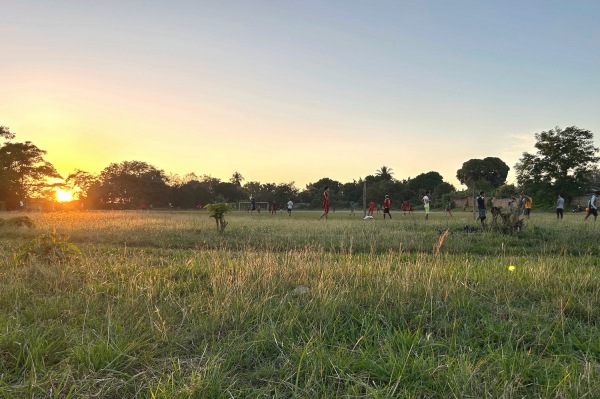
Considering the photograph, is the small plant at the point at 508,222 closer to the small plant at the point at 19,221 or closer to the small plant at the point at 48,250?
the small plant at the point at 48,250

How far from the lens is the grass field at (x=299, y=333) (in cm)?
273

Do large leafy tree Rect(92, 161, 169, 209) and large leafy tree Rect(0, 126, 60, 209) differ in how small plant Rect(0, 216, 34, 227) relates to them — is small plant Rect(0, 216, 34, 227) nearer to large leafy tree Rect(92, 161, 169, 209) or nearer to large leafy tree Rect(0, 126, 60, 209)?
large leafy tree Rect(0, 126, 60, 209)

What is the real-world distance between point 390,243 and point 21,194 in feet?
207

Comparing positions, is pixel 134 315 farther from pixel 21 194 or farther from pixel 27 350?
pixel 21 194

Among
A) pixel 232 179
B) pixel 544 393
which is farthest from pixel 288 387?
pixel 232 179

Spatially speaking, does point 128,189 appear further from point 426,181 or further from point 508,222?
point 508,222

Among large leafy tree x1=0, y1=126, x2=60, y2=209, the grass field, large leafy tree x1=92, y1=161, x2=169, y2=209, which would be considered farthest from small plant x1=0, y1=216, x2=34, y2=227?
large leafy tree x1=92, y1=161, x2=169, y2=209

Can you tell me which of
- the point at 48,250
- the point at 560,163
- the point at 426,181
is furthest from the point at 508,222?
the point at 426,181

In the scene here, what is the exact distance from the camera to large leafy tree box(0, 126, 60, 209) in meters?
52.6

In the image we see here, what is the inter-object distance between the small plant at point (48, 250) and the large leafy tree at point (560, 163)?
59.7 m

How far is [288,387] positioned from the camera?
2.77m

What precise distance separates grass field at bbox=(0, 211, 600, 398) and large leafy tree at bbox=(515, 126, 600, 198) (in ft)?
192

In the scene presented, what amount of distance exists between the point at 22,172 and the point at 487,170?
95128 mm

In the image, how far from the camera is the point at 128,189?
7631 centimetres
